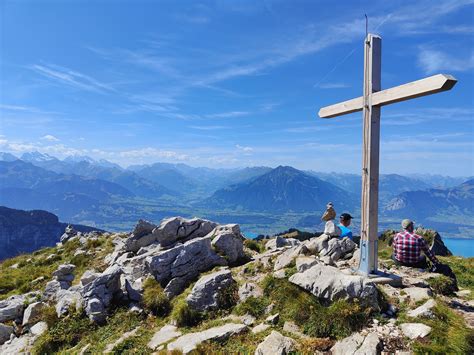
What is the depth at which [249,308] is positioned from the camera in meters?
10.6

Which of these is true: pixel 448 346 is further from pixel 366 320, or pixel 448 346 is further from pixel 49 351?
pixel 49 351

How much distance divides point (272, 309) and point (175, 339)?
3.40m

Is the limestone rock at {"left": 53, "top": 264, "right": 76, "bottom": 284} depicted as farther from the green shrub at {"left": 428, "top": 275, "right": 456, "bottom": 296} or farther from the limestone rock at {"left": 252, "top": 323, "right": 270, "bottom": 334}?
the green shrub at {"left": 428, "top": 275, "right": 456, "bottom": 296}

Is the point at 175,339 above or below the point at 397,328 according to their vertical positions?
below

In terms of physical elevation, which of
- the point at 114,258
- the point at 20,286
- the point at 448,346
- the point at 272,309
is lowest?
the point at 20,286

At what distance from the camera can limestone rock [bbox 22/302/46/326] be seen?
13543 mm

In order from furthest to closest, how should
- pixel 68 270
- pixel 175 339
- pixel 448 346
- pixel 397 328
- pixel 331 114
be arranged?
pixel 68 270
pixel 331 114
pixel 175 339
pixel 397 328
pixel 448 346

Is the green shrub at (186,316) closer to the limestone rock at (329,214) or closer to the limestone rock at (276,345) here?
the limestone rock at (276,345)

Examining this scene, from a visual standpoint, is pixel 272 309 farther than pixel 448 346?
Yes

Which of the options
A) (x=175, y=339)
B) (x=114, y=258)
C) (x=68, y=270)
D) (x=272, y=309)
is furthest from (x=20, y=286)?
(x=272, y=309)

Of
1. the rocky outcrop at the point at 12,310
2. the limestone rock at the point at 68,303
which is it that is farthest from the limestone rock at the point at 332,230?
the rocky outcrop at the point at 12,310

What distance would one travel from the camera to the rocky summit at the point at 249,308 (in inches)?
317

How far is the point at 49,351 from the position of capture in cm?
1137

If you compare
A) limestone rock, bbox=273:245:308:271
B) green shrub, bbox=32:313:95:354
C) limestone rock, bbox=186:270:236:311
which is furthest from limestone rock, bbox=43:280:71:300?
limestone rock, bbox=273:245:308:271
